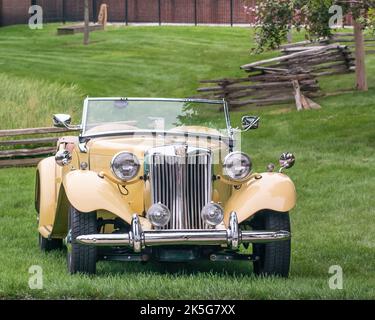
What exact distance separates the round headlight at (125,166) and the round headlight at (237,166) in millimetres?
916

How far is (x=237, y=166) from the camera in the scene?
36.0 feet

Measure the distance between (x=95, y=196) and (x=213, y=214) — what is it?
1.16 m

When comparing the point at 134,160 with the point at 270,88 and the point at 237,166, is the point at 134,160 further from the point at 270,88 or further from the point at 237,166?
the point at 270,88

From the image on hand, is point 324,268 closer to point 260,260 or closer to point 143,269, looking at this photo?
point 260,260

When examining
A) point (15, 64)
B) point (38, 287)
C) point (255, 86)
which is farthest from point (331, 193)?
point (15, 64)

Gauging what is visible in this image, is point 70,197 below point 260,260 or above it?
above

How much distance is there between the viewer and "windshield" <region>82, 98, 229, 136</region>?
12.1 metres

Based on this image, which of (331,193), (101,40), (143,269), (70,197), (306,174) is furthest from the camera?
(101,40)

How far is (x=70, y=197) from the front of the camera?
10578mm

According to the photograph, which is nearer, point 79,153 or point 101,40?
point 79,153

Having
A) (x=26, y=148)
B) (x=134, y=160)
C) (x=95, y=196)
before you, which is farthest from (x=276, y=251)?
(x=26, y=148)

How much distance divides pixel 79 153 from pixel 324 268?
9.72 feet

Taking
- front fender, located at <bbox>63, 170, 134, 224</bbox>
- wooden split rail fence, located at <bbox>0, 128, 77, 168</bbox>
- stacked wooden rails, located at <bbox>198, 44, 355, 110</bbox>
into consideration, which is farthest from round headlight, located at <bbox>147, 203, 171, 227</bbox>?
stacked wooden rails, located at <bbox>198, 44, 355, 110</bbox>

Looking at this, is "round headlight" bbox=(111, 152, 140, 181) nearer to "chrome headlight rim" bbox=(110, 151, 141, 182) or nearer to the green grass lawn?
"chrome headlight rim" bbox=(110, 151, 141, 182)
